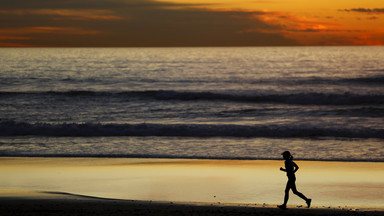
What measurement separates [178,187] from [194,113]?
2196 centimetres

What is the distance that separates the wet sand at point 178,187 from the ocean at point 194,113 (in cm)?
206

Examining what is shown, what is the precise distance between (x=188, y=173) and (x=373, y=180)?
5.64m

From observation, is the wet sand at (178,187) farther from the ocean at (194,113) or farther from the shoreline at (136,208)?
the ocean at (194,113)

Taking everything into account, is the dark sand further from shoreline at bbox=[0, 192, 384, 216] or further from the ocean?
the ocean

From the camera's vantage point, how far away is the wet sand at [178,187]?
1132cm

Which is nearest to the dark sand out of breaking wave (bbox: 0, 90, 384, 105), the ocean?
the ocean

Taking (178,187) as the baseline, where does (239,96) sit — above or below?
above

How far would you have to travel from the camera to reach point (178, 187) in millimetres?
14000

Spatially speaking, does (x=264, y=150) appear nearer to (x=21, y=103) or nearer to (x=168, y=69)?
(x=21, y=103)

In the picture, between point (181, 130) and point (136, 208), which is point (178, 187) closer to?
point (136, 208)

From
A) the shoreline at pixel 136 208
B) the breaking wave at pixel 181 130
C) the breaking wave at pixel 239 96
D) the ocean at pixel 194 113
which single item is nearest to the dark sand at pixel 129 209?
the shoreline at pixel 136 208

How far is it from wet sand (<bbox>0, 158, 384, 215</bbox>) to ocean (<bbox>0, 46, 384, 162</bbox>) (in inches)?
81.0

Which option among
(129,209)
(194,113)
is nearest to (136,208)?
(129,209)

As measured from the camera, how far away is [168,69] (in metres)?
69.9
